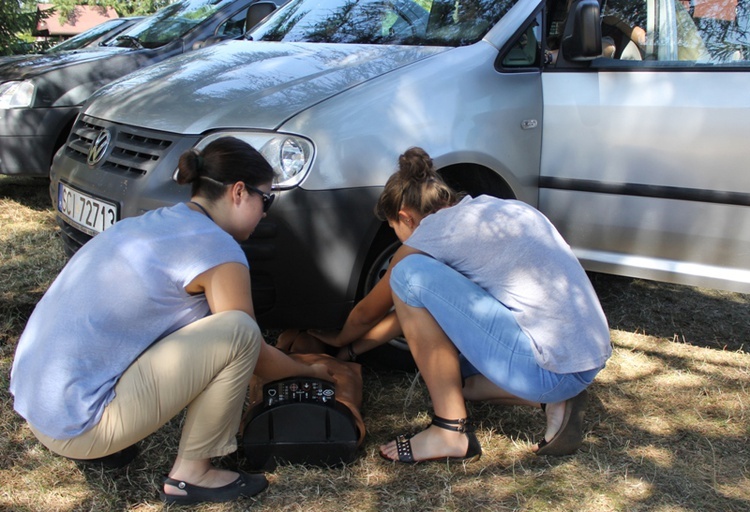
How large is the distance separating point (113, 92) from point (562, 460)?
8.09ft

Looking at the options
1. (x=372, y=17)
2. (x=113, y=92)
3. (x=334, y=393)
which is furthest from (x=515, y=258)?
(x=113, y=92)

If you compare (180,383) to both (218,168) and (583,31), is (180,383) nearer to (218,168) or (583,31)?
(218,168)

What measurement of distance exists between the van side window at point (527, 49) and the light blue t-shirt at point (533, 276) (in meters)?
1.01

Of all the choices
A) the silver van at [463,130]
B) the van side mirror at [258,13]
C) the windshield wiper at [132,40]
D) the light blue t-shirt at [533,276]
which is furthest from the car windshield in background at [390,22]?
the windshield wiper at [132,40]

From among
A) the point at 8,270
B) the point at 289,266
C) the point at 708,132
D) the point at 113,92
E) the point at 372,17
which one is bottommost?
the point at 8,270

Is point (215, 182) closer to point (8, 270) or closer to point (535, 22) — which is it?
point (535, 22)

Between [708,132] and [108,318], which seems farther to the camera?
[708,132]

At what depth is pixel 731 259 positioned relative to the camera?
3020mm

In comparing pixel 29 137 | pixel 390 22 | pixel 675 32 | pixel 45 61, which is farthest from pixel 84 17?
pixel 675 32

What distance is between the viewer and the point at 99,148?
297 centimetres

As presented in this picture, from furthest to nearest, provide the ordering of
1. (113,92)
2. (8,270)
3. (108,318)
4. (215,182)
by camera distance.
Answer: (8,270) < (113,92) < (215,182) < (108,318)

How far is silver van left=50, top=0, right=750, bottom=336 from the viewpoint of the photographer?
8.48ft

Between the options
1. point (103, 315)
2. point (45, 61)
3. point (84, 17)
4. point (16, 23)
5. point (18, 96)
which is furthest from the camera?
point (84, 17)

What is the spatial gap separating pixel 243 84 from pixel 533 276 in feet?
4.60
